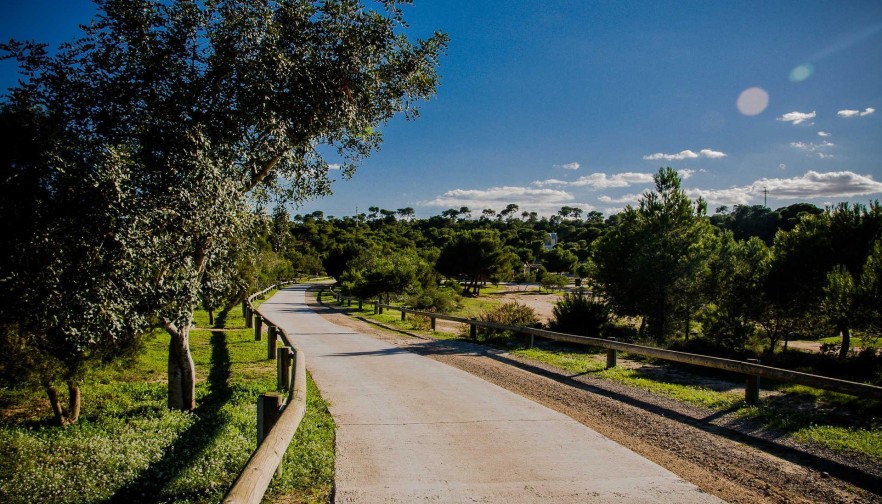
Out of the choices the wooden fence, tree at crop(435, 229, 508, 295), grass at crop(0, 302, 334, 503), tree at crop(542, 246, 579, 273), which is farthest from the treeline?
tree at crop(542, 246, 579, 273)

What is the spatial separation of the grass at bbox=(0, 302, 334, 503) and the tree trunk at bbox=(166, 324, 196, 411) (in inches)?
10.2

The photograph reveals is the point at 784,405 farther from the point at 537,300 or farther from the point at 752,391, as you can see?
the point at 537,300

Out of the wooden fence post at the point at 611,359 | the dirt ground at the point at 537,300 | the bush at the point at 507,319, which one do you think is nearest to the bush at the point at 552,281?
the dirt ground at the point at 537,300

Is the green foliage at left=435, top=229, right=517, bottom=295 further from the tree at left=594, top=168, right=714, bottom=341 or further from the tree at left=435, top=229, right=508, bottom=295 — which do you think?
the tree at left=594, top=168, right=714, bottom=341

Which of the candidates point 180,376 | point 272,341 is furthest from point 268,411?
point 272,341

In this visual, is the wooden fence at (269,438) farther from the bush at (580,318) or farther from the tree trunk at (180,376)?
the bush at (580,318)

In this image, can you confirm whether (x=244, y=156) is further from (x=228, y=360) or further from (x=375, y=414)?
(x=228, y=360)

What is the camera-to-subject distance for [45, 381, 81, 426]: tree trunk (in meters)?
8.66

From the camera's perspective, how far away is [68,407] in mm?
9750

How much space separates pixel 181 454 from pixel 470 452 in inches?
149

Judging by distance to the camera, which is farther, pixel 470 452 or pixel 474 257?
pixel 474 257

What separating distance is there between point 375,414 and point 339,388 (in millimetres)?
2210

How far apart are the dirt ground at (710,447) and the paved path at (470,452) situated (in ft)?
1.31

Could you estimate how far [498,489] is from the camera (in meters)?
5.10
